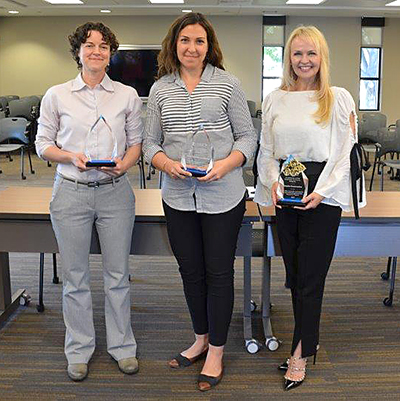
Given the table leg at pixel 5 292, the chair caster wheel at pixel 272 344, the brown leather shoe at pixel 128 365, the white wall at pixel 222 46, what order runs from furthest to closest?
the white wall at pixel 222 46 < the table leg at pixel 5 292 < the chair caster wheel at pixel 272 344 < the brown leather shoe at pixel 128 365

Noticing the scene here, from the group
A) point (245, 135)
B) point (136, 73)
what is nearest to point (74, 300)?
point (245, 135)

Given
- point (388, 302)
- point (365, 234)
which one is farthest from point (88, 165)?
point (388, 302)

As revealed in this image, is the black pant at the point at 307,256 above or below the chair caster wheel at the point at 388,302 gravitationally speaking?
above

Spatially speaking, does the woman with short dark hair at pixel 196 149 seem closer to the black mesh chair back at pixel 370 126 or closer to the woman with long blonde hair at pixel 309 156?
the woman with long blonde hair at pixel 309 156

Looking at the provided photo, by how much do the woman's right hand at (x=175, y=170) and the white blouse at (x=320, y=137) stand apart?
1.39 feet

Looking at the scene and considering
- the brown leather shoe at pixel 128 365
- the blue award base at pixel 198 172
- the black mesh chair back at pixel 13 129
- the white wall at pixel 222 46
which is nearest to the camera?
the blue award base at pixel 198 172

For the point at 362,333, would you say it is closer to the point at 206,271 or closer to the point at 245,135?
the point at 206,271

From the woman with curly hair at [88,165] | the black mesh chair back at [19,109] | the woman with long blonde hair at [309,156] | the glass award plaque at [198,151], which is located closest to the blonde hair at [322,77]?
the woman with long blonde hair at [309,156]

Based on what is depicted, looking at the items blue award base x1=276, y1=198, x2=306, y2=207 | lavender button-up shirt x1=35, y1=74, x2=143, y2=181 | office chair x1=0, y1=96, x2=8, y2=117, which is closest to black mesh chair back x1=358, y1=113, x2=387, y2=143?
blue award base x1=276, y1=198, x2=306, y2=207

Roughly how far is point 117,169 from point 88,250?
417 millimetres

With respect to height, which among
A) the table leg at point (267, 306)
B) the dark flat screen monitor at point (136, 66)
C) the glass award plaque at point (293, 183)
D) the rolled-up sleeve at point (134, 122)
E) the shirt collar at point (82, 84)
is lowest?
the table leg at point (267, 306)

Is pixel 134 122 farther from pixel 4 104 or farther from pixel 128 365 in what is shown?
pixel 4 104

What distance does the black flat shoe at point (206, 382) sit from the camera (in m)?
2.40

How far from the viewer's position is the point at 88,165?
2.21 metres
